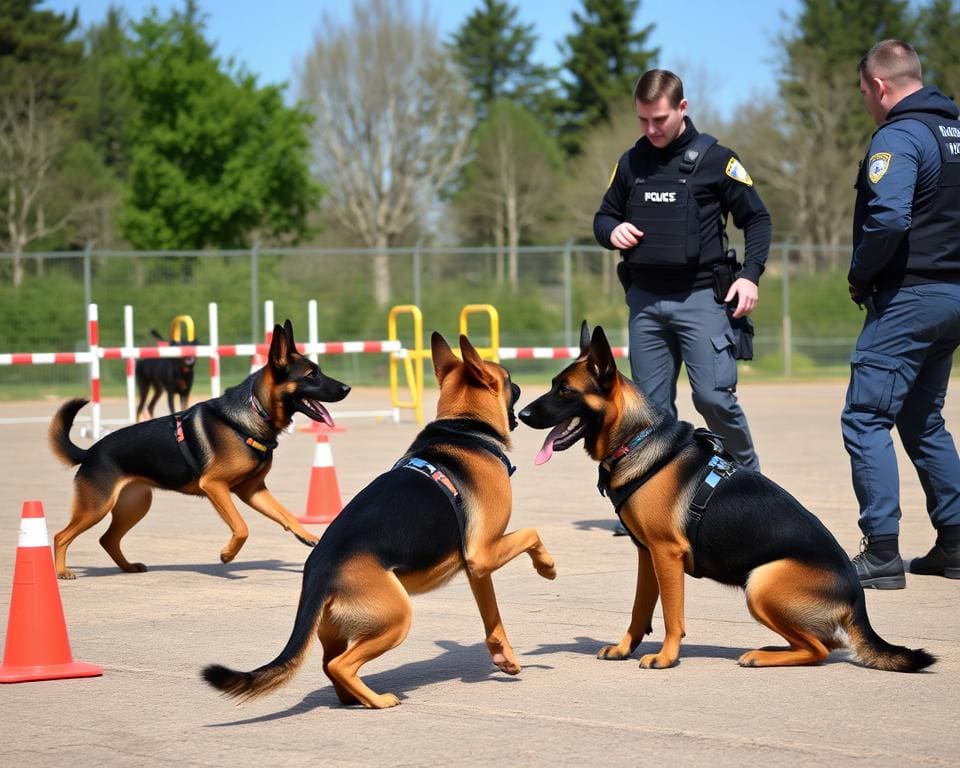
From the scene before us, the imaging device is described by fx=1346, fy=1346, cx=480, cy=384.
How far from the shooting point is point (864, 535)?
248 inches

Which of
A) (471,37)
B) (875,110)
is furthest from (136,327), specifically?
(471,37)

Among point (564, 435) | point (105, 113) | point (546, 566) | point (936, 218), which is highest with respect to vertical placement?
point (105, 113)

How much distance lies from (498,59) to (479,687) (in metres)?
64.8

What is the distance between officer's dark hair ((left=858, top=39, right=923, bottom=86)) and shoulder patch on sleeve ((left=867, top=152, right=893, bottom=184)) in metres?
0.44

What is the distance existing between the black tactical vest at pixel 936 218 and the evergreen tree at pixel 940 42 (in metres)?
51.1

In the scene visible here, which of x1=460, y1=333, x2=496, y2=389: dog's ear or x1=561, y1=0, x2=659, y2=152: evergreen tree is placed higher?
x1=561, y1=0, x2=659, y2=152: evergreen tree

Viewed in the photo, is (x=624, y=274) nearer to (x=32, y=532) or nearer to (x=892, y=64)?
(x=892, y=64)

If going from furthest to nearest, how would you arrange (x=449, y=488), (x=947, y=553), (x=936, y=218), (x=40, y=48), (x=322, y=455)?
(x=40, y=48) → (x=322, y=455) → (x=947, y=553) → (x=936, y=218) → (x=449, y=488)

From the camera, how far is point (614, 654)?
4.94 metres

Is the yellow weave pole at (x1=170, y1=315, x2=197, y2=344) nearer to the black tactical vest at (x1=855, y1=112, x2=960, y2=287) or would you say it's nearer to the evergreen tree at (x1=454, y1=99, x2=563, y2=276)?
the black tactical vest at (x1=855, y1=112, x2=960, y2=287)

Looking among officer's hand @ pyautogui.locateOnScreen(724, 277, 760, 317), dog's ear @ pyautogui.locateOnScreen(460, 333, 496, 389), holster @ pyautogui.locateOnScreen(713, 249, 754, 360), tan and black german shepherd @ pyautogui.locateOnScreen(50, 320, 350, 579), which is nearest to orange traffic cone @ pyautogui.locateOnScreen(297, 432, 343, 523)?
tan and black german shepherd @ pyautogui.locateOnScreen(50, 320, 350, 579)

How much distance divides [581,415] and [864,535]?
6.68 feet

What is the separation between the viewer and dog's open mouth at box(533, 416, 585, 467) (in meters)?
4.96

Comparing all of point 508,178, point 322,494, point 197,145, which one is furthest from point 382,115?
point 322,494
